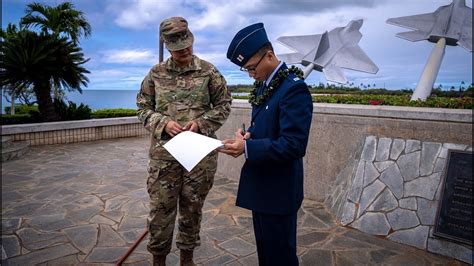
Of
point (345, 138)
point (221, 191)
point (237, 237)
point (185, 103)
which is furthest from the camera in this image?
point (221, 191)

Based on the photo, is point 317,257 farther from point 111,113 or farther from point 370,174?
point 111,113

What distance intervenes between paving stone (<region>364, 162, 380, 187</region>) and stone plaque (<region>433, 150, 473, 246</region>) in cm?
70

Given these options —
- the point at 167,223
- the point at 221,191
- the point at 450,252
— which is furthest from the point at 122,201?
the point at 450,252

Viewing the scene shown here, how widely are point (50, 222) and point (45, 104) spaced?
22.3 feet

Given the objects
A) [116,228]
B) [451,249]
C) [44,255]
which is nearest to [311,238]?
[451,249]

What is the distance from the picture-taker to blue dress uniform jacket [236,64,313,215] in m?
1.54

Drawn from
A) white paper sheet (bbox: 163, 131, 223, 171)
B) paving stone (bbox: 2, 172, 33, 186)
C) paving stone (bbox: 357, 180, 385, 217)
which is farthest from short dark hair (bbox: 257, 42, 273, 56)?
paving stone (bbox: 2, 172, 33, 186)

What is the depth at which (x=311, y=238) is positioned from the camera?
3.39 metres

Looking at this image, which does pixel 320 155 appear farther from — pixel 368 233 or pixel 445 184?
pixel 445 184

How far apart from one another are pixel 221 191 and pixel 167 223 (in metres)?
2.57

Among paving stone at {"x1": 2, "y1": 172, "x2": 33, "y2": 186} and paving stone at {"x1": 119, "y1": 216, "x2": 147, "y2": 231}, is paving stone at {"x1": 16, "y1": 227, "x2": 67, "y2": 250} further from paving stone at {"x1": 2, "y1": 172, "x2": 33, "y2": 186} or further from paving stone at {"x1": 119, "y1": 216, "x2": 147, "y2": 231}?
paving stone at {"x1": 2, "y1": 172, "x2": 33, "y2": 186}

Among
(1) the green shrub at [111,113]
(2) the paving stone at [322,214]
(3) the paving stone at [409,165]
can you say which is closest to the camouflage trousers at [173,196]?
(2) the paving stone at [322,214]

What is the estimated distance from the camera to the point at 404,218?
11.1 ft

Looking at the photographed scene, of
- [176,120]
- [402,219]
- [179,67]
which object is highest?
[179,67]
